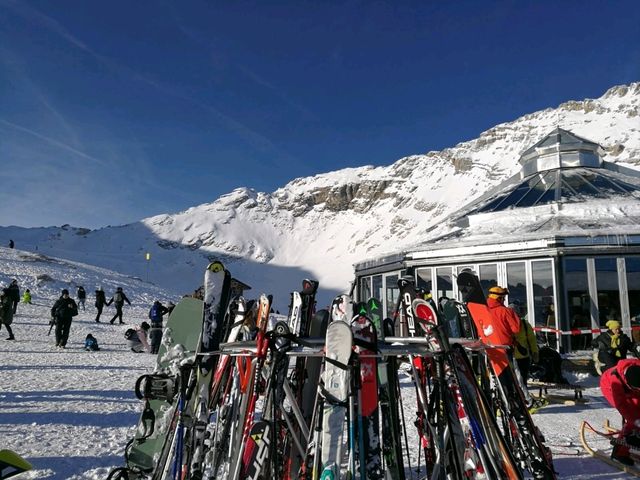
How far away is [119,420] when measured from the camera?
568 cm

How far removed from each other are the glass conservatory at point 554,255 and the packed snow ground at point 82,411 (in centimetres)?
210

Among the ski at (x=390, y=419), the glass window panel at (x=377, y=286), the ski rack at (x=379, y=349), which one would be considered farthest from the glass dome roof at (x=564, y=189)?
the ski at (x=390, y=419)

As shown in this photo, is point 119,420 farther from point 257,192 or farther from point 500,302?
point 257,192

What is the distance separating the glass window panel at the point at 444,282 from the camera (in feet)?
42.7

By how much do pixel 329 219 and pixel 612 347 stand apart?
106 meters

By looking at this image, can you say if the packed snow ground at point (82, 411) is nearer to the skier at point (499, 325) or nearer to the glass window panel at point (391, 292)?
the skier at point (499, 325)

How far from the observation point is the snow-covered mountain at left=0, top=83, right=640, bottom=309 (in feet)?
259

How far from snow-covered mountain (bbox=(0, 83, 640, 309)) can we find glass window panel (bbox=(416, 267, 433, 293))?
146 feet

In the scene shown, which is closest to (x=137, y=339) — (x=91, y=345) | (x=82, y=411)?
(x=91, y=345)

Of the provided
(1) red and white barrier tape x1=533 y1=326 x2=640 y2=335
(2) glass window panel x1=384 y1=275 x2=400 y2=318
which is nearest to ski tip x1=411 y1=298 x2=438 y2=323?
(1) red and white barrier tape x1=533 y1=326 x2=640 y2=335

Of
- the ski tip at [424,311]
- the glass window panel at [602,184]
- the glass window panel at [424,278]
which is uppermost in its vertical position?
the glass window panel at [602,184]

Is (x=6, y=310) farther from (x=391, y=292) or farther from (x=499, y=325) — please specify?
(x=499, y=325)

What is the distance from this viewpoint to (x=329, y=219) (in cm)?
11356

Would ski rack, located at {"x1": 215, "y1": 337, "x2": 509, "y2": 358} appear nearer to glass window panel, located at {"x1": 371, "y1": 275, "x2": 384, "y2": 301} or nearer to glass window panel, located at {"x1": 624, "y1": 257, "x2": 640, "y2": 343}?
glass window panel, located at {"x1": 624, "y1": 257, "x2": 640, "y2": 343}
